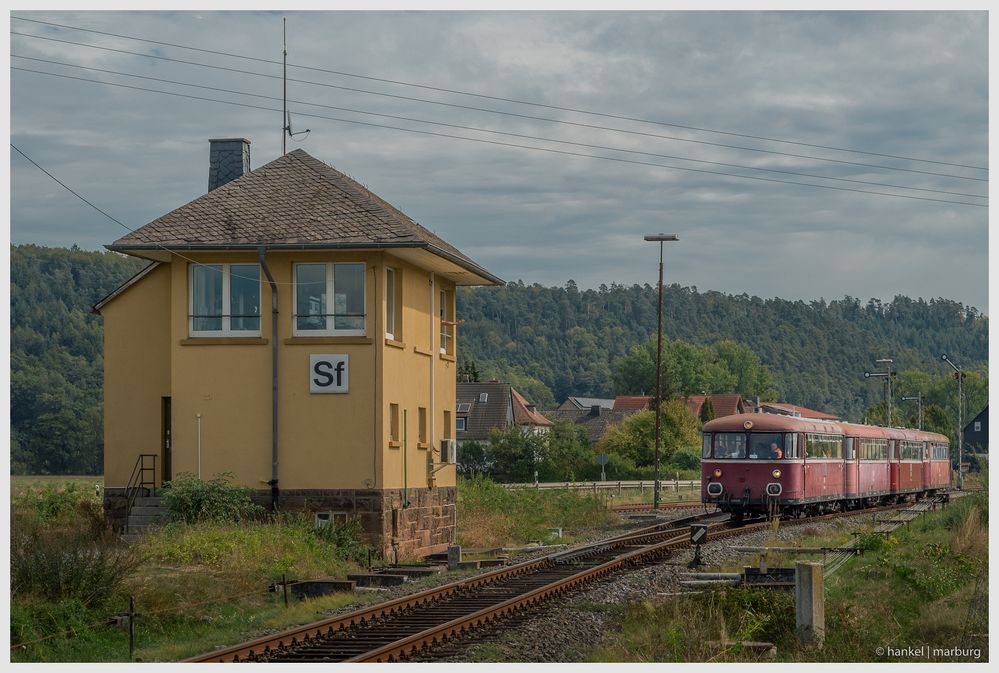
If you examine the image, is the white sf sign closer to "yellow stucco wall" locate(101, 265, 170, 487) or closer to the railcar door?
"yellow stucco wall" locate(101, 265, 170, 487)

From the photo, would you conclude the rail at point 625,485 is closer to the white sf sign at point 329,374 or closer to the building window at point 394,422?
the building window at point 394,422

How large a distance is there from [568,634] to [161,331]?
1399cm

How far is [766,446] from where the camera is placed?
31.6 metres

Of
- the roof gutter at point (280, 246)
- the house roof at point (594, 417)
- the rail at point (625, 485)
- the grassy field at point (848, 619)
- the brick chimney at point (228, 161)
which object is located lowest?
the rail at point (625, 485)

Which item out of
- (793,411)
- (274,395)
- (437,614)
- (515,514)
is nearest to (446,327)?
(515,514)

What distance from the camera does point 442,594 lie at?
709 inches

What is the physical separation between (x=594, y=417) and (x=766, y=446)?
9624 cm

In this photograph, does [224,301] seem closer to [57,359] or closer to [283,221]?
[283,221]

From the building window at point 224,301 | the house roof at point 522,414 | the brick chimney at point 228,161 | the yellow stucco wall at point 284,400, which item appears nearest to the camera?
the yellow stucco wall at point 284,400

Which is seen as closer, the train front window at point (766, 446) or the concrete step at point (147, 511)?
the concrete step at point (147, 511)

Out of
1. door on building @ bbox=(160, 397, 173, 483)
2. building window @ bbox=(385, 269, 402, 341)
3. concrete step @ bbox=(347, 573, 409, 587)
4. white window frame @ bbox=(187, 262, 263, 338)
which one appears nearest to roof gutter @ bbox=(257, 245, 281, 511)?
white window frame @ bbox=(187, 262, 263, 338)

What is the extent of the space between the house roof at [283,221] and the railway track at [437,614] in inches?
246

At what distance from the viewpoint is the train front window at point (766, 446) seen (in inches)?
1234

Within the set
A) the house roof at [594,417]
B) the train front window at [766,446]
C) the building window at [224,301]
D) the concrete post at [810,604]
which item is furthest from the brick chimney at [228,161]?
the house roof at [594,417]
